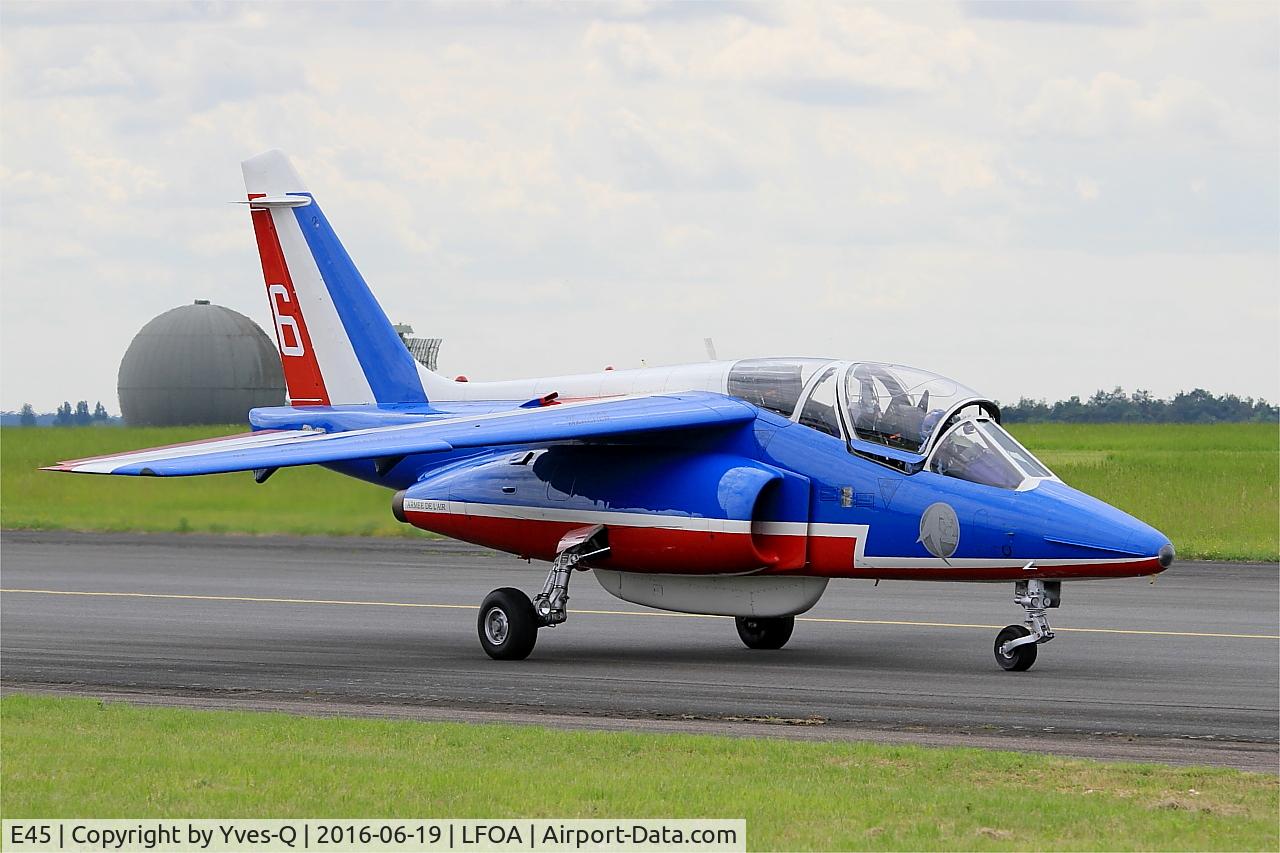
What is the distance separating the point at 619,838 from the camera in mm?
8195

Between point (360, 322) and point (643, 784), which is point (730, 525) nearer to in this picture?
point (643, 784)

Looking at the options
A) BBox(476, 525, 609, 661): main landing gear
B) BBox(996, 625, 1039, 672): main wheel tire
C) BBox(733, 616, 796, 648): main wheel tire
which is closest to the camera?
BBox(996, 625, 1039, 672): main wheel tire

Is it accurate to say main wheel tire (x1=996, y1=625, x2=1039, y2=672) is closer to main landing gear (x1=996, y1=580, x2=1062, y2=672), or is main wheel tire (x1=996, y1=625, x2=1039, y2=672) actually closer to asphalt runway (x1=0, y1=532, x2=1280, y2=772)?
main landing gear (x1=996, y1=580, x2=1062, y2=672)

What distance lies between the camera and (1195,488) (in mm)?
35562

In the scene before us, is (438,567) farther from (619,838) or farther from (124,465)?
(619,838)

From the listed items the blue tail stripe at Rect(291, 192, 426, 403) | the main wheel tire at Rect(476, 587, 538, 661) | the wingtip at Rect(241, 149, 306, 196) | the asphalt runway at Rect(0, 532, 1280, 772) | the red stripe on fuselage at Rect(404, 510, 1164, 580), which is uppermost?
the wingtip at Rect(241, 149, 306, 196)

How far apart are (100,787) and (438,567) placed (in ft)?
58.6

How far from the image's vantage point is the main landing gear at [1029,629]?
48.2 feet

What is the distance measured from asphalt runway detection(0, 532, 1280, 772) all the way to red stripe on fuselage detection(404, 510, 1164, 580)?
0.88 metres

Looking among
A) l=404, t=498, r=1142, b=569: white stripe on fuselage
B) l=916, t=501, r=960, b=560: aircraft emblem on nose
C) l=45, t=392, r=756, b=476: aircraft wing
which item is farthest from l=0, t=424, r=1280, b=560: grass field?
l=916, t=501, r=960, b=560: aircraft emblem on nose

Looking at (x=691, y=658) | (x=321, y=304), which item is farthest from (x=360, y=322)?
(x=691, y=658)

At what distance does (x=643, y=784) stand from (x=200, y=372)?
53.8 m

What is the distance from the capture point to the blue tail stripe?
20.2 m

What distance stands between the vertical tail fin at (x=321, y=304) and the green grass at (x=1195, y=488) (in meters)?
14.0
